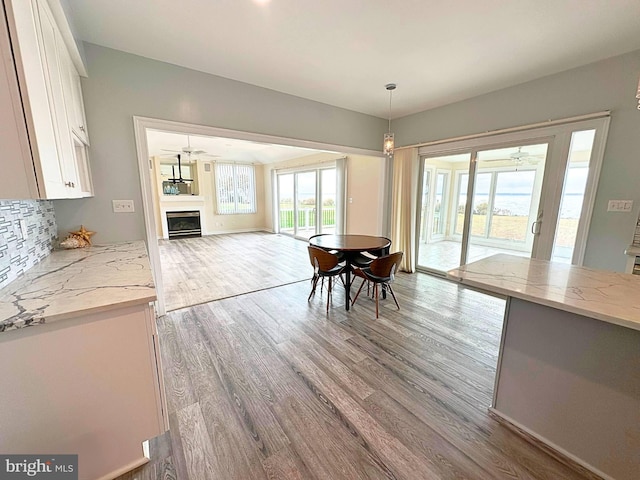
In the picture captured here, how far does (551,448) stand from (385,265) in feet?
5.82

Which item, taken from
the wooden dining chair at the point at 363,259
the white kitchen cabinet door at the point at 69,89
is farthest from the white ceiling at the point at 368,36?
the wooden dining chair at the point at 363,259

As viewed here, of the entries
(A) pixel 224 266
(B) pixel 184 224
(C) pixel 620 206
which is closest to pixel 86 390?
(A) pixel 224 266

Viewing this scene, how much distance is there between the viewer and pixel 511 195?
3.68 meters

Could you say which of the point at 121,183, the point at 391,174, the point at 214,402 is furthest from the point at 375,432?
the point at 391,174

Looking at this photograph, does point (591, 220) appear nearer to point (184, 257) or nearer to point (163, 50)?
point (163, 50)

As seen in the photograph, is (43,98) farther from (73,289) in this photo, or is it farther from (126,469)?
(126,469)

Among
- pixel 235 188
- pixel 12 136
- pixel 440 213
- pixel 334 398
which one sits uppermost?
pixel 235 188

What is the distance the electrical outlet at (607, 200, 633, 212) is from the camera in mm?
2457

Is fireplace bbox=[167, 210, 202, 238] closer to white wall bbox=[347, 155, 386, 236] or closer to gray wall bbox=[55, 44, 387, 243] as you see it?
white wall bbox=[347, 155, 386, 236]

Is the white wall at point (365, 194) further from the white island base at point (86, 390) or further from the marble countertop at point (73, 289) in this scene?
the white island base at point (86, 390)

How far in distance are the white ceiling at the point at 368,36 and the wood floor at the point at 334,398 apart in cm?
271

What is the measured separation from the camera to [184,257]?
5.59 m

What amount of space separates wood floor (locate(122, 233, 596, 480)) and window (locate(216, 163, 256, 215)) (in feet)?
19.9

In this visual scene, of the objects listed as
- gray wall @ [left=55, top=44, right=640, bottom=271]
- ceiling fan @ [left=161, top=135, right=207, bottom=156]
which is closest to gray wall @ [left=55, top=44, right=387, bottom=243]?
gray wall @ [left=55, top=44, right=640, bottom=271]
